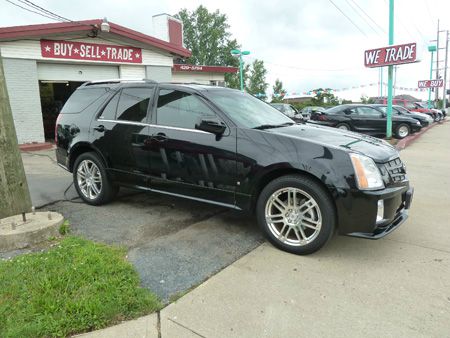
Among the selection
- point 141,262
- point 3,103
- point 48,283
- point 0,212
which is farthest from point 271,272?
point 3,103

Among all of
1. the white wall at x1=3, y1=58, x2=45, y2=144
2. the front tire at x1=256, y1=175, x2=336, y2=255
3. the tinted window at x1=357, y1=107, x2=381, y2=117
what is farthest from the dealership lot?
the tinted window at x1=357, y1=107, x2=381, y2=117

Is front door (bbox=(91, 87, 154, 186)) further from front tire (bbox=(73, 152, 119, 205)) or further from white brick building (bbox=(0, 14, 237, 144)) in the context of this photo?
white brick building (bbox=(0, 14, 237, 144))

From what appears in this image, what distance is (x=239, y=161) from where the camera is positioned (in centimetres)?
393

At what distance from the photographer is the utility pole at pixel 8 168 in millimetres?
4207

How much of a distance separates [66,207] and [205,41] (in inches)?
2114

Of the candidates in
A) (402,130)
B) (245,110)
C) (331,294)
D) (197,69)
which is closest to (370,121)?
(402,130)

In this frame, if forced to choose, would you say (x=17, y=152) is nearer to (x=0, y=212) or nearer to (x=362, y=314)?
(x=0, y=212)

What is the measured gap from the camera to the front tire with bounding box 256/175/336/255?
3520 millimetres

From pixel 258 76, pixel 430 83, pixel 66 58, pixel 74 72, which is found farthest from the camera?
pixel 258 76

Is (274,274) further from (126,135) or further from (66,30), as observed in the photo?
(66,30)

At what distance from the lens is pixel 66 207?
5.31 metres

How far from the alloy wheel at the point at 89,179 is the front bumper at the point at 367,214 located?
3.37m

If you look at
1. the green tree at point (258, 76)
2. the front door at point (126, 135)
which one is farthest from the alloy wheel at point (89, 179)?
the green tree at point (258, 76)

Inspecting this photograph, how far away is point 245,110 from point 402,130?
1353cm
